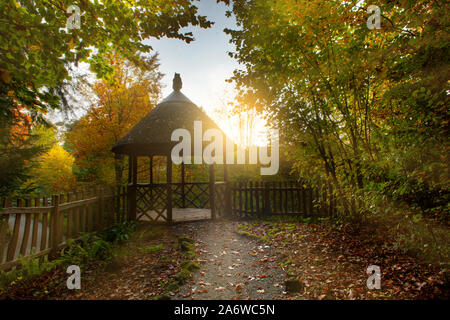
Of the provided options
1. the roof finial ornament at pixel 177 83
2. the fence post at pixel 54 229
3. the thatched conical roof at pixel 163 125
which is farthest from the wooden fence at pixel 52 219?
the roof finial ornament at pixel 177 83

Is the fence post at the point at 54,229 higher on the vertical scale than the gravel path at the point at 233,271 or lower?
higher

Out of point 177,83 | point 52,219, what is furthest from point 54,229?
point 177,83

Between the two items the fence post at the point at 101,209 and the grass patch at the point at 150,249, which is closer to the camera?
the grass patch at the point at 150,249

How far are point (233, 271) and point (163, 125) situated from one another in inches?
224

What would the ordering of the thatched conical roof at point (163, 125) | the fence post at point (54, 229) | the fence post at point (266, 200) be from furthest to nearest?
the fence post at point (266, 200)
the thatched conical roof at point (163, 125)
the fence post at point (54, 229)

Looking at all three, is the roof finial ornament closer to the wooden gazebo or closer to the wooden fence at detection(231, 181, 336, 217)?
the wooden gazebo

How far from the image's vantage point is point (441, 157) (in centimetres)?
267

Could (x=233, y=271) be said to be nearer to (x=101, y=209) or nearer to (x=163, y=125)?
(x=101, y=209)

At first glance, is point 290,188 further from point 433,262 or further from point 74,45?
point 74,45

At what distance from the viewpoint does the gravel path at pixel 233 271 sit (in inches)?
135

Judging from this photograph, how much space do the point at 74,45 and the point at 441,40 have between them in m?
5.03

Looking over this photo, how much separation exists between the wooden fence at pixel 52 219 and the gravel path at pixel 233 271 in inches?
120

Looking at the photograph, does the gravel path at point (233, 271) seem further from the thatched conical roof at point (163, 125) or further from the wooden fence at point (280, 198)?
the wooden fence at point (280, 198)

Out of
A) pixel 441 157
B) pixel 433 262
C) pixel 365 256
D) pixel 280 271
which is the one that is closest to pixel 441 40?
pixel 441 157
